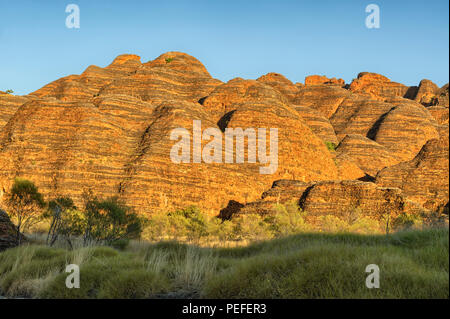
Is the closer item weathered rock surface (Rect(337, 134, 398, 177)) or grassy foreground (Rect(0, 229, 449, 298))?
grassy foreground (Rect(0, 229, 449, 298))

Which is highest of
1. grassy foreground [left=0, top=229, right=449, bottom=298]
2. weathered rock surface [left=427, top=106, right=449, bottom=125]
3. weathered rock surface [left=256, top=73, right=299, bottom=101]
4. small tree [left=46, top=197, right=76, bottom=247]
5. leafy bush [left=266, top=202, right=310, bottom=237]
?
weathered rock surface [left=256, top=73, right=299, bottom=101]

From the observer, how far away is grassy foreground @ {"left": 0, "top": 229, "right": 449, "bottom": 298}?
6.35 meters

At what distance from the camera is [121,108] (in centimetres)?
4534

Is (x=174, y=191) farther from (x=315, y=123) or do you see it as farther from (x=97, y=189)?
(x=315, y=123)

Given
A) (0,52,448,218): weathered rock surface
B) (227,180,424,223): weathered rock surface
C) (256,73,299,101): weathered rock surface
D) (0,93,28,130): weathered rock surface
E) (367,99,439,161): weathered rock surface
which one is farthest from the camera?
(256,73,299,101): weathered rock surface

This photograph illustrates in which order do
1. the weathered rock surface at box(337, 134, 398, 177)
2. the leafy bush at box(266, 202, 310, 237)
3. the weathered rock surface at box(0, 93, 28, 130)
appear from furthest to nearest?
the weathered rock surface at box(337, 134, 398, 177), the weathered rock surface at box(0, 93, 28, 130), the leafy bush at box(266, 202, 310, 237)

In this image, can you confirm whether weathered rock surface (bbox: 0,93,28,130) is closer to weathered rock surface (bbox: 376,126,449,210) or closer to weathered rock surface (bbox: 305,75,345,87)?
weathered rock surface (bbox: 376,126,449,210)

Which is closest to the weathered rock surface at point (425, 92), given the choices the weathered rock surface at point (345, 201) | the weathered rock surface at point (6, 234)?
the weathered rock surface at point (345, 201)

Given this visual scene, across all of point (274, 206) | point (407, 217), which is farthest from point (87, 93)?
point (407, 217)

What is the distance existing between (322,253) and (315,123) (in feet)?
220

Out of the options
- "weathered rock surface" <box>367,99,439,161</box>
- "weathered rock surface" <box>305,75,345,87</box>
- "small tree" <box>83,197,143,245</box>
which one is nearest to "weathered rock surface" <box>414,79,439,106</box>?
"weathered rock surface" <box>305,75,345,87</box>
